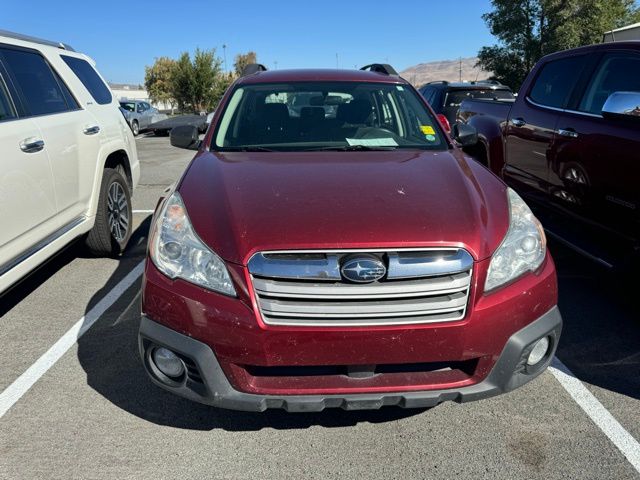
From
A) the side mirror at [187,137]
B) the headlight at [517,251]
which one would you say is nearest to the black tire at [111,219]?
the side mirror at [187,137]

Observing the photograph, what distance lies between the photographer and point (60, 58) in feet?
15.4

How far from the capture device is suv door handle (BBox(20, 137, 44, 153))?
11.4 ft

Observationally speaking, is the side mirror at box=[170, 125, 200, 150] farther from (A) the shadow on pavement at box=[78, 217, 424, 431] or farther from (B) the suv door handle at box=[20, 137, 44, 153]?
(A) the shadow on pavement at box=[78, 217, 424, 431]

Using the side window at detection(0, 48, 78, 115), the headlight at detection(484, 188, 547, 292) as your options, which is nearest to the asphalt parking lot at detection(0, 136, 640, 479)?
the headlight at detection(484, 188, 547, 292)

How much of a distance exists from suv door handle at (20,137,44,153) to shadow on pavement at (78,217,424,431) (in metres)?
1.24

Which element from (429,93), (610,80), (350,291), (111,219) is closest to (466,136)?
(610,80)

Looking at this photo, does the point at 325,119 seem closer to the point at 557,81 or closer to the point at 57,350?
the point at 57,350

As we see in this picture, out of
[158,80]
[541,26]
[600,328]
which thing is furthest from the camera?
[158,80]

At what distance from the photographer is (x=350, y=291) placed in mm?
2168

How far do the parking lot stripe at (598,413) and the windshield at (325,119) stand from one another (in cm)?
157

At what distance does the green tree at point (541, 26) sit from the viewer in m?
31.9

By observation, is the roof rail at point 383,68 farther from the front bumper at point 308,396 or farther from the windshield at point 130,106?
the windshield at point 130,106

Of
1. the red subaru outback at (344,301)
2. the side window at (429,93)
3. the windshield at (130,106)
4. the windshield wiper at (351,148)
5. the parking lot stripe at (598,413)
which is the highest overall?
the windshield wiper at (351,148)

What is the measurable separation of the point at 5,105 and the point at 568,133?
13.5 ft
